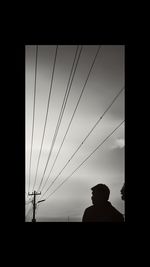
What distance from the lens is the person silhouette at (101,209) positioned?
2330 mm

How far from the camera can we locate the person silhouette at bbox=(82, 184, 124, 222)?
2.33m

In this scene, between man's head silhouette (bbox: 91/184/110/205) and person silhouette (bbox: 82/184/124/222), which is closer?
person silhouette (bbox: 82/184/124/222)

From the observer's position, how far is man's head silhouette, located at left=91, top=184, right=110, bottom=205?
2.69 metres

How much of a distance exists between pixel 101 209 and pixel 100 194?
0.51 ft

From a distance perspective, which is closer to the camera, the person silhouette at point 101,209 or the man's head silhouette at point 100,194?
the person silhouette at point 101,209

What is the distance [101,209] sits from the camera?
2615mm

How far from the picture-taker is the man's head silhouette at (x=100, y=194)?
8.83ft
